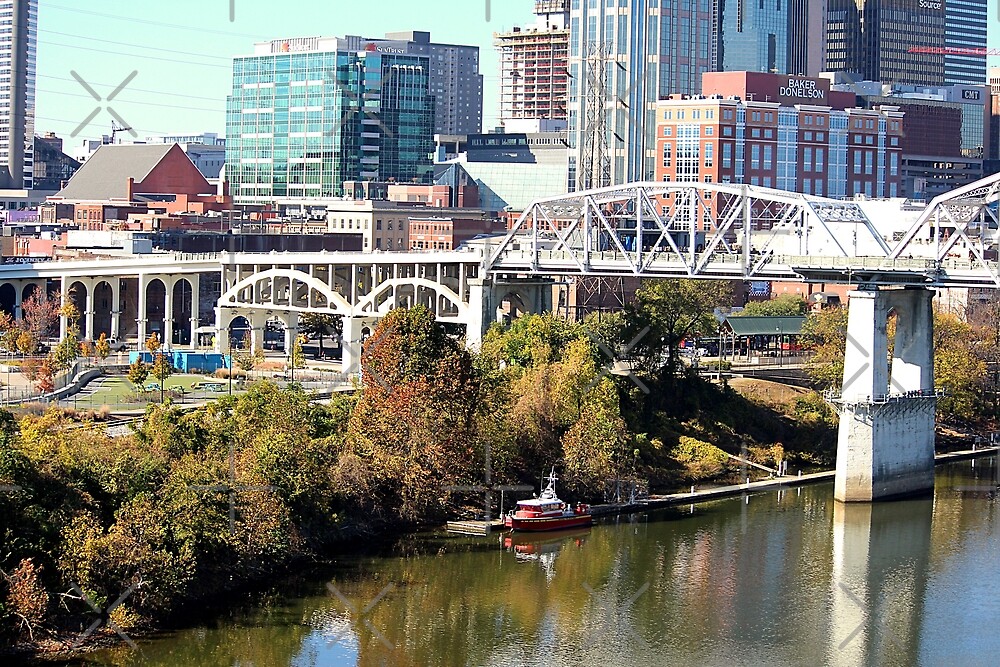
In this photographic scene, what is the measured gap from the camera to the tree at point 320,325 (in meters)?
79.1

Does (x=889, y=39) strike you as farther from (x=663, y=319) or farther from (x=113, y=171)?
(x=663, y=319)

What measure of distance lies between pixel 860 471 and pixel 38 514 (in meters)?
26.0

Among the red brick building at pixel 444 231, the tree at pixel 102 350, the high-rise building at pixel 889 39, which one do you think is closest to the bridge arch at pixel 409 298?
the tree at pixel 102 350

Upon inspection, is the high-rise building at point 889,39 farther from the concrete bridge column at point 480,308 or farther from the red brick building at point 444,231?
the concrete bridge column at point 480,308

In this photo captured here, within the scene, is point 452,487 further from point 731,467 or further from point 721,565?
point 731,467

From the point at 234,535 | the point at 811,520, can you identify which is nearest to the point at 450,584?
the point at 234,535

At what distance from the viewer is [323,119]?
5295 inches

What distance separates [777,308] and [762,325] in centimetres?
432

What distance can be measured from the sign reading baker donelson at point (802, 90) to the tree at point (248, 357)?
145ft

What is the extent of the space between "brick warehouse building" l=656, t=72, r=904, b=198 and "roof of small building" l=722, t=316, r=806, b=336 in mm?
29019

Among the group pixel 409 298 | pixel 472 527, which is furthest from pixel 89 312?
A: pixel 472 527

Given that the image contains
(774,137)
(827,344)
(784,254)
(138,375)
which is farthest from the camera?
(774,137)

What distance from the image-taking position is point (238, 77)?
451ft

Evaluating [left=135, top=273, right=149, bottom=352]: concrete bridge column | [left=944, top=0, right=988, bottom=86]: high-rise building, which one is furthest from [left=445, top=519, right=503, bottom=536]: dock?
[left=944, top=0, right=988, bottom=86]: high-rise building
